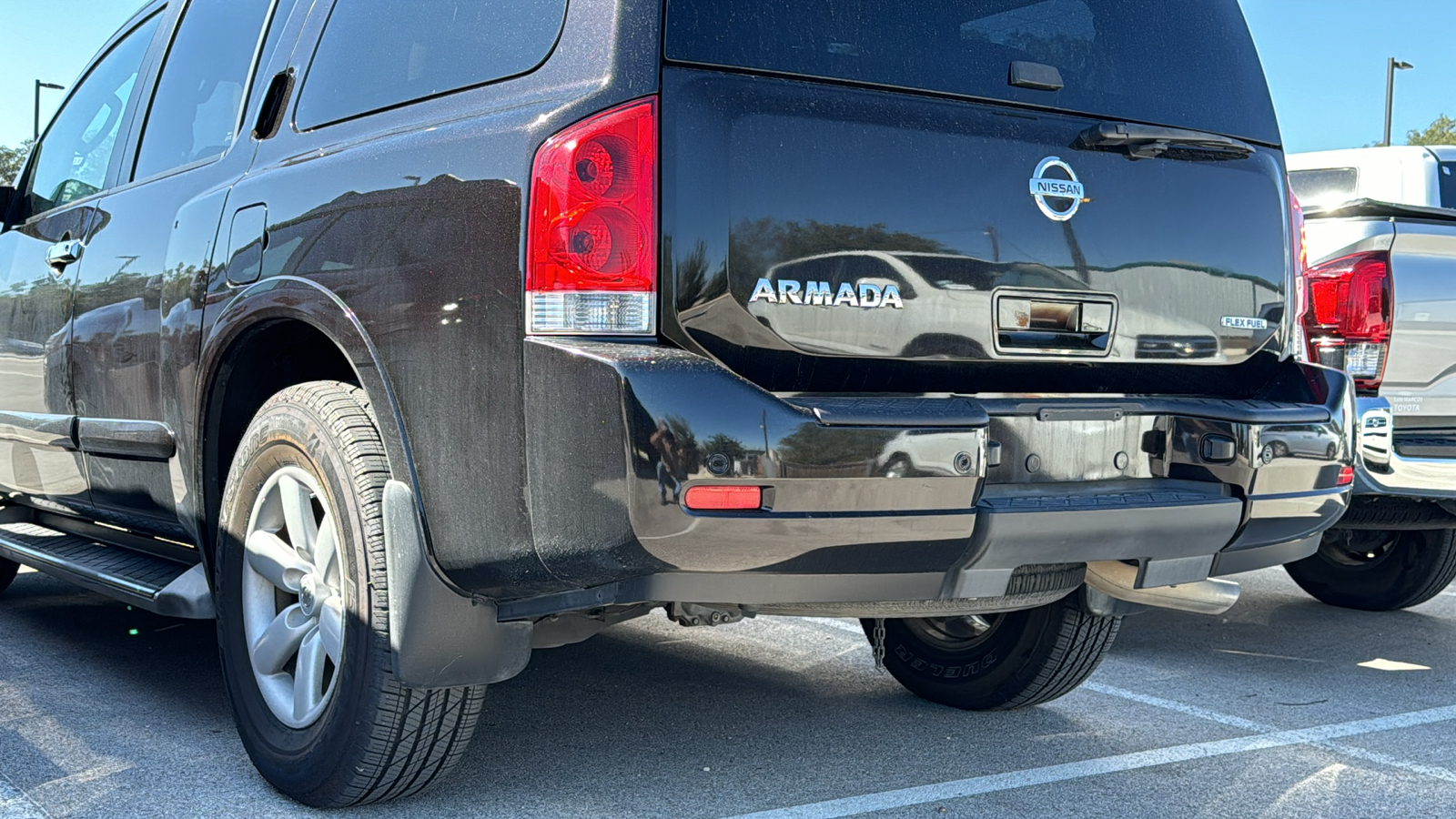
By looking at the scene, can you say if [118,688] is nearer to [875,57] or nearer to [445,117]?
[445,117]

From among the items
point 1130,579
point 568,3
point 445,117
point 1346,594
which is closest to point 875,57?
point 568,3

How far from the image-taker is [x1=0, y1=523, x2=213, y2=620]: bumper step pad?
3365mm

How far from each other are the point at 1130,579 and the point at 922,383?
0.67 meters

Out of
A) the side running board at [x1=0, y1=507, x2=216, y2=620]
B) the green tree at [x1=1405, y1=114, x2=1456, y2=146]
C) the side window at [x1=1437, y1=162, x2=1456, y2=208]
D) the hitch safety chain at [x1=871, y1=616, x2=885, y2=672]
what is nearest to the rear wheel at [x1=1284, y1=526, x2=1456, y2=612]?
the side window at [x1=1437, y1=162, x2=1456, y2=208]

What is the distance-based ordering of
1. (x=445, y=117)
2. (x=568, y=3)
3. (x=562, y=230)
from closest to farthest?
1. (x=562, y=230)
2. (x=568, y=3)
3. (x=445, y=117)

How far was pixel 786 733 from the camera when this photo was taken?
3.68 m

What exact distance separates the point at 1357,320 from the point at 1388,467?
0.50 meters

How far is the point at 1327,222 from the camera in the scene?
4.65 m

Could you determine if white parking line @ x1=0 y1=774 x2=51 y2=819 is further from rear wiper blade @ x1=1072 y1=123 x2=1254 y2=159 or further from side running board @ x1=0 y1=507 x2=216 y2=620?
rear wiper blade @ x1=1072 y1=123 x2=1254 y2=159

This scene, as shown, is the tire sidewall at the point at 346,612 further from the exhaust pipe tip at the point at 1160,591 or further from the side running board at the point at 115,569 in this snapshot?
the exhaust pipe tip at the point at 1160,591

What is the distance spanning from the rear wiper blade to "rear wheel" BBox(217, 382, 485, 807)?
1.58 metres

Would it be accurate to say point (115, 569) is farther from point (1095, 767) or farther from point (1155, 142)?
point (1155, 142)

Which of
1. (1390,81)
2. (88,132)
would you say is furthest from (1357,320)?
(1390,81)

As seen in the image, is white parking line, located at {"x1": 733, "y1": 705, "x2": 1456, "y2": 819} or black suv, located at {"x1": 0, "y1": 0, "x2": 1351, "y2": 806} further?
white parking line, located at {"x1": 733, "y1": 705, "x2": 1456, "y2": 819}
